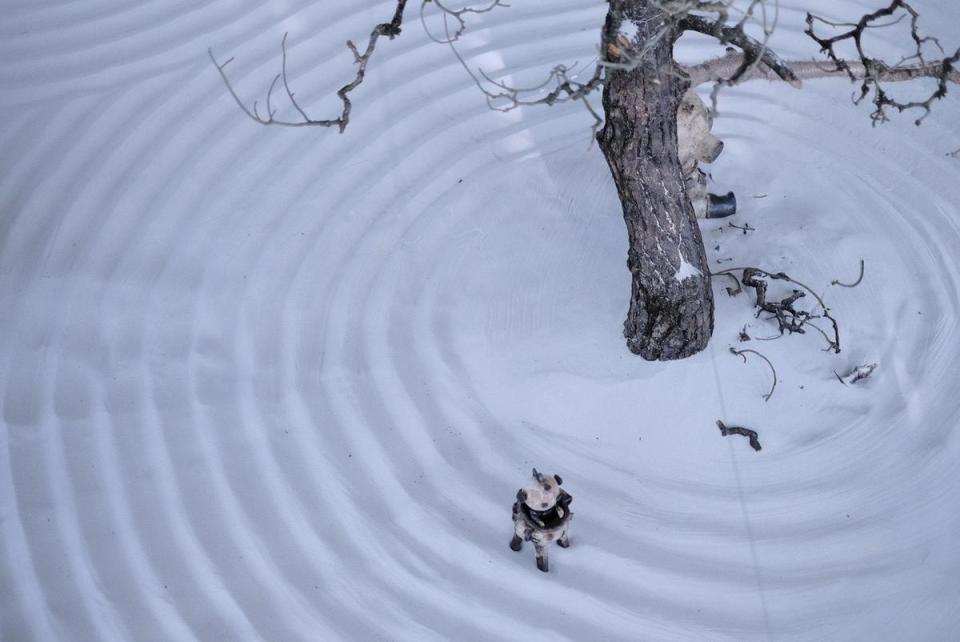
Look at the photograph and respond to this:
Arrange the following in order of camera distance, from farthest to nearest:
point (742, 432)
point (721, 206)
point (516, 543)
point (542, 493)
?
point (721, 206), point (742, 432), point (516, 543), point (542, 493)

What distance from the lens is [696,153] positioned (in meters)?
4.71

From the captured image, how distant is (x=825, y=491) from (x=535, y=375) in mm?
1383

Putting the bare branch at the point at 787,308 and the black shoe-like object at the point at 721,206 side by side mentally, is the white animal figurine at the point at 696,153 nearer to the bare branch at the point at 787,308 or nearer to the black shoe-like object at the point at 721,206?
the black shoe-like object at the point at 721,206

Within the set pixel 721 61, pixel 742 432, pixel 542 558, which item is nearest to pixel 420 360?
pixel 542 558

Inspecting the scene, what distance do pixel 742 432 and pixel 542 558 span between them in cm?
110

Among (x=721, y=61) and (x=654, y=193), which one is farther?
(x=721, y=61)

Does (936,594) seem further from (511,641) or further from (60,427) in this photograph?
(60,427)

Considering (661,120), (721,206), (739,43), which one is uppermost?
(721,206)

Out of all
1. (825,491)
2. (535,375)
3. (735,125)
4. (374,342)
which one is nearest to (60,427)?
(374,342)

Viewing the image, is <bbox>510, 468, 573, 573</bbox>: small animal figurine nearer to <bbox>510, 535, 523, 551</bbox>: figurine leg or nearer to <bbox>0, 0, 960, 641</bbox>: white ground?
<bbox>510, 535, 523, 551</bbox>: figurine leg

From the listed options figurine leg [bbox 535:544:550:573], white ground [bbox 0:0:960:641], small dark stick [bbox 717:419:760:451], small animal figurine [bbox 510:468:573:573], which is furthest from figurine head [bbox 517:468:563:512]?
small dark stick [bbox 717:419:760:451]

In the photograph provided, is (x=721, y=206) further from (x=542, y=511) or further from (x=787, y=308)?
(x=542, y=511)

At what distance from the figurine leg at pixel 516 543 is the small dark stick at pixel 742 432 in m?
1.05

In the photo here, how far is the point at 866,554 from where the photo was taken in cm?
390
